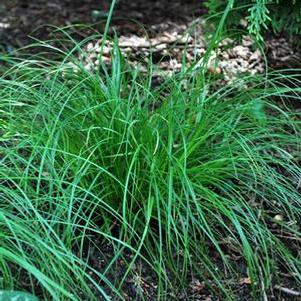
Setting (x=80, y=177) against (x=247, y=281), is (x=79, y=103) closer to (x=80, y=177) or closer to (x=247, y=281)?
(x=80, y=177)

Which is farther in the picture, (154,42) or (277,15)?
(154,42)

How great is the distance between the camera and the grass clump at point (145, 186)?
2445mm

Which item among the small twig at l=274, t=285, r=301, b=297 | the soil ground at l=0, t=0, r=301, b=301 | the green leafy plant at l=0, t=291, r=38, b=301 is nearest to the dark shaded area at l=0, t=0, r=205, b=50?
the soil ground at l=0, t=0, r=301, b=301

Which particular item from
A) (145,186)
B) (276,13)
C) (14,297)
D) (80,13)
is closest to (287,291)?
(145,186)

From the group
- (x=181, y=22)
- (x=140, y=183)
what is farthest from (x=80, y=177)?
(x=181, y=22)

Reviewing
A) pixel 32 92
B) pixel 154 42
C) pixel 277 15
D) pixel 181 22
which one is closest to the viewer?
pixel 32 92

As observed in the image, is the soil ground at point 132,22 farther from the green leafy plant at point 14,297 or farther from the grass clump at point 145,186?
the green leafy plant at point 14,297

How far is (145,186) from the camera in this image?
2654 mm

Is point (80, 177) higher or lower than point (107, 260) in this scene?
higher

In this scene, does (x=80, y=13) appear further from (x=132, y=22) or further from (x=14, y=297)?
(x=14, y=297)

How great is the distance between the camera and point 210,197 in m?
2.55

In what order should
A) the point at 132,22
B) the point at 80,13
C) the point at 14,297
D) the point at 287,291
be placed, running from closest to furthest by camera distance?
the point at 14,297 → the point at 287,291 → the point at 132,22 → the point at 80,13

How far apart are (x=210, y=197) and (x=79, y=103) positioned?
74 centimetres

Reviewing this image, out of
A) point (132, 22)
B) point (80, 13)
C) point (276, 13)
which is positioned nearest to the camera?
point (276, 13)
